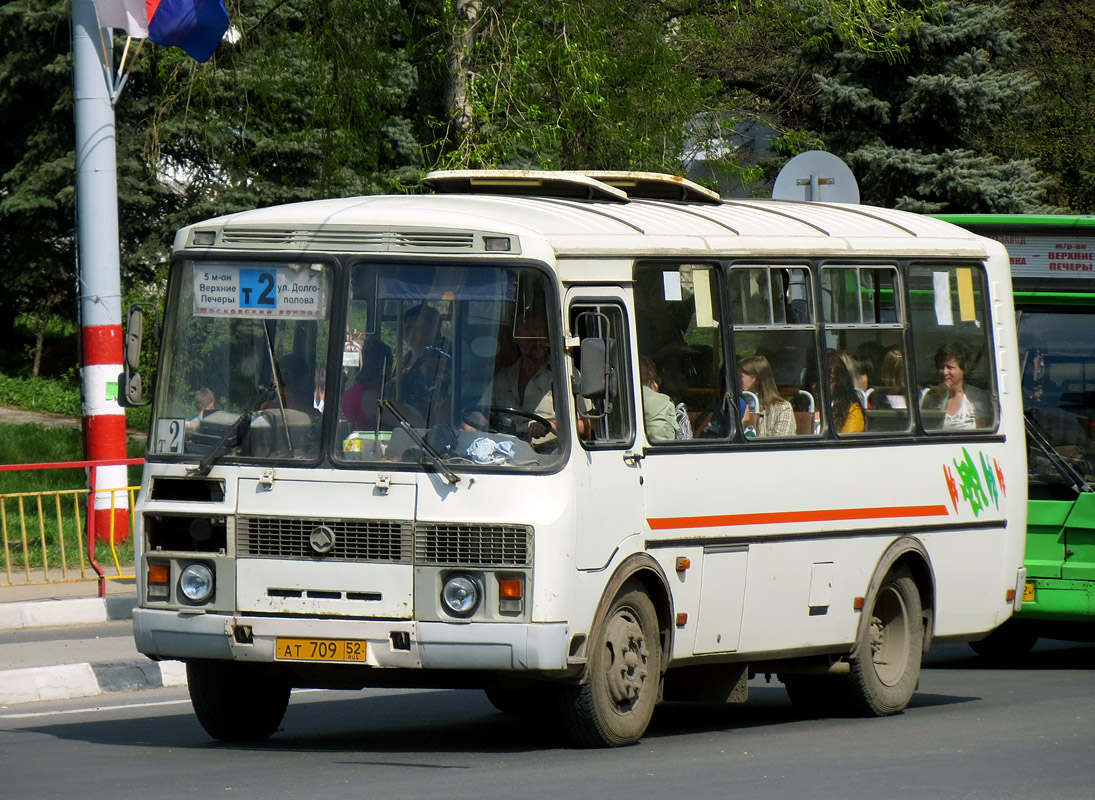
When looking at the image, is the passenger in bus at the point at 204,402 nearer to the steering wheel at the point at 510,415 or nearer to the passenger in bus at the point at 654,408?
the steering wheel at the point at 510,415

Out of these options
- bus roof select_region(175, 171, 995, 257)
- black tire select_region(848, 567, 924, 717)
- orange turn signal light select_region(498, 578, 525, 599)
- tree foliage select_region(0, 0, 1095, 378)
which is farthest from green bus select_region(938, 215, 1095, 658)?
tree foliage select_region(0, 0, 1095, 378)

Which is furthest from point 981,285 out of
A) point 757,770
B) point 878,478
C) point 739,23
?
point 739,23

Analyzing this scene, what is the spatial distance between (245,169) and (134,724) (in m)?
13.0

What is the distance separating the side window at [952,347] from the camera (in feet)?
35.1

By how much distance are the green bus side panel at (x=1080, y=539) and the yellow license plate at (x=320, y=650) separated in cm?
611

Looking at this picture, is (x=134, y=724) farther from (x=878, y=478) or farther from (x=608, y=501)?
(x=878, y=478)

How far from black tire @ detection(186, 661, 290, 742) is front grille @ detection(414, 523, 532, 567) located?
1084mm

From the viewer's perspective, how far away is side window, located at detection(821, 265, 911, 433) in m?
10.1

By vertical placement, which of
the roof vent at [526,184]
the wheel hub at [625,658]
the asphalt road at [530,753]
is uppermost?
the roof vent at [526,184]

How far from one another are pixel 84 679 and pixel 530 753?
371 cm

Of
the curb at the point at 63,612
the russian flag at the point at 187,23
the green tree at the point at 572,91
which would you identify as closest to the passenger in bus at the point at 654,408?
the curb at the point at 63,612

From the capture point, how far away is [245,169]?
21.8 metres

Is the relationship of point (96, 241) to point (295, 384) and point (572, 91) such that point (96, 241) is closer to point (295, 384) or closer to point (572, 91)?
point (572, 91)

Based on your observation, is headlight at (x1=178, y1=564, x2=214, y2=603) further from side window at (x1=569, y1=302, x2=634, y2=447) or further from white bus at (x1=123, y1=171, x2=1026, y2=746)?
side window at (x1=569, y1=302, x2=634, y2=447)
